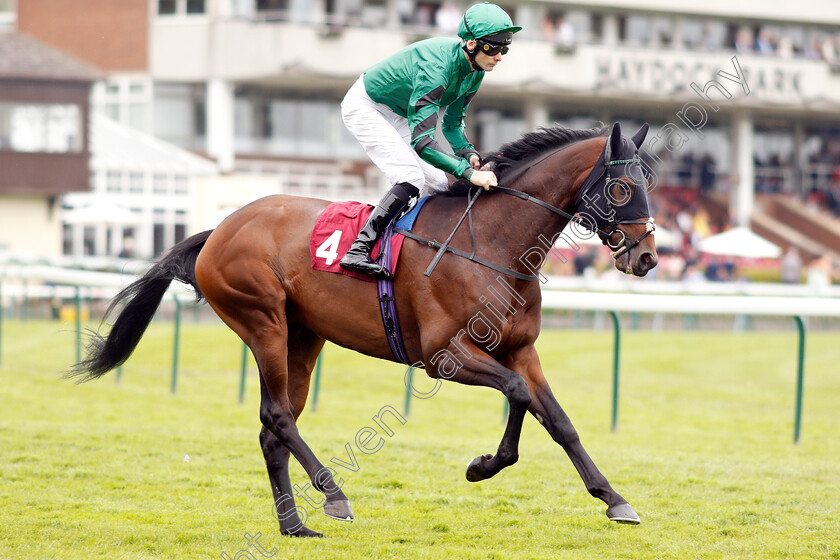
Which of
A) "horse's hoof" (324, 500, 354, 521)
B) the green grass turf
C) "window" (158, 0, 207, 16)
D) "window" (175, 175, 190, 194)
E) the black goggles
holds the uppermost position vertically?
"window" (158, 0, 207, 16)

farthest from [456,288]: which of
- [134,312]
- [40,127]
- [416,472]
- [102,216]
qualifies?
[40,127]

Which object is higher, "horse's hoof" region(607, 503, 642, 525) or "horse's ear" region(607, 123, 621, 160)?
"horse's ear" region(607, 123, 621, 160)

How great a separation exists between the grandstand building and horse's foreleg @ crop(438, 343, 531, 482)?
2007 centimetres

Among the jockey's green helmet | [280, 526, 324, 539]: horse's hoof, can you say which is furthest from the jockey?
[280, 526, 324, 539]: horse's hoof

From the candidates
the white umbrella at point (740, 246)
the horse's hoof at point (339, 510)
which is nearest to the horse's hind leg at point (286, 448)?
the horse's hoof at point (339, 510)

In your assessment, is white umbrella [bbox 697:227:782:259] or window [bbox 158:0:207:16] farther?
window [bbox 158:0:207:16]

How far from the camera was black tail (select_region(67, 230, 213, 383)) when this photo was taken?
5.11m

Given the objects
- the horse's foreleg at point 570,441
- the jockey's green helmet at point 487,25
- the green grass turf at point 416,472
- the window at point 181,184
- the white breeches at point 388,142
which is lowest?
the window at point 181,184

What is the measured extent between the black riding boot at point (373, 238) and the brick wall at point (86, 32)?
24721 millimetres

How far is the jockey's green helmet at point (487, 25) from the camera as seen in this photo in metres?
4.16

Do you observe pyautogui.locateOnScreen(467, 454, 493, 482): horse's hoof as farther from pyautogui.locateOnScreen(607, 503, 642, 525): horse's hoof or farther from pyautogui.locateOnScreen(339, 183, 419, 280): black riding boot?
pyautogui.locateOnScreen(339, 183, 419, 280): black riding boot

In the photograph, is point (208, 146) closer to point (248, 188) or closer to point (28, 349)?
point (248, 188)

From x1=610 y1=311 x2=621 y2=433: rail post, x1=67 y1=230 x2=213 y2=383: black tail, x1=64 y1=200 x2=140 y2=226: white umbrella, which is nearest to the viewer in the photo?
x1=67 y1=230 x2=213 y2=383: black tail

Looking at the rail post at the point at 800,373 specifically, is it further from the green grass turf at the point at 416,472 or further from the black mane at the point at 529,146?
the black mane at the point at 529,146
